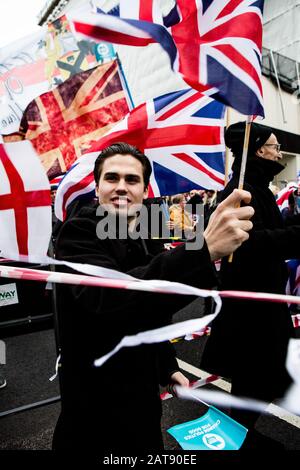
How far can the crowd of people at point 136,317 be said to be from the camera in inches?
40.7

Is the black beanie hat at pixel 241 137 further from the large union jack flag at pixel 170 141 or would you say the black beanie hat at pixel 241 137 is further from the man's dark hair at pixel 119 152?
the man's dark hair at pixel 119 152

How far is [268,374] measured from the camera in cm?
215

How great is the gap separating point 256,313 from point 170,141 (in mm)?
1599

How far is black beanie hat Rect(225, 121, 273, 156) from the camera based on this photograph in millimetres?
2271

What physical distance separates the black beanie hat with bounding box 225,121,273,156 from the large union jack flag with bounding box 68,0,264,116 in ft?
3.01

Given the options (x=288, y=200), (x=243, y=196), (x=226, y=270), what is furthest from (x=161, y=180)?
(x=288, y=200)

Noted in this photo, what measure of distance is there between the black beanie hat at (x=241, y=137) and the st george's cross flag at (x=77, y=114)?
158cm

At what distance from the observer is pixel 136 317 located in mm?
1076

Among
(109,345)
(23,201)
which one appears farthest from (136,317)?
(23,201)

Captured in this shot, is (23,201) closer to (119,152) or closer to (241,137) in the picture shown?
(119,152)

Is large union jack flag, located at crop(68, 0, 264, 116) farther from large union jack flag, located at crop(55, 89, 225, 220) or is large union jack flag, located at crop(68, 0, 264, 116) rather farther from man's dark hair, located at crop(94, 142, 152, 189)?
large union jack flag, located at crop(55, 89, 225, 220)

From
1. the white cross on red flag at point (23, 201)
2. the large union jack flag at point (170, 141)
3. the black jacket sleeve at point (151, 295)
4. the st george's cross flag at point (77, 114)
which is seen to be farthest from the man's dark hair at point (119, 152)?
the st george's cross flag at point (77, 114)

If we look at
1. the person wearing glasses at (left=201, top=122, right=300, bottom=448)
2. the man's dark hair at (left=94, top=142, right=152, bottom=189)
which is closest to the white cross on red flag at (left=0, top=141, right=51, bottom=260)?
the man's dark hair at (left=94, top=142, right=152, bottom=189)

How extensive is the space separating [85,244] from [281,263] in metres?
1.54
